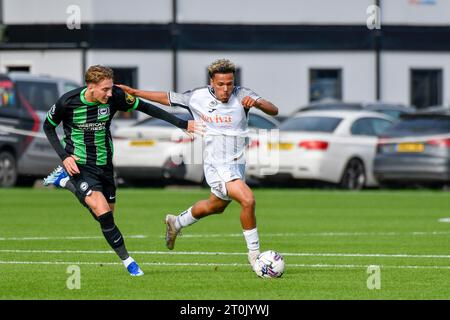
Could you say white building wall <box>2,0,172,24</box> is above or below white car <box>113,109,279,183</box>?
above

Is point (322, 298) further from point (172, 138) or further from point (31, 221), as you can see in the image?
point (172, 138)

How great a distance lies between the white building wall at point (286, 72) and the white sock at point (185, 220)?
31655 mm

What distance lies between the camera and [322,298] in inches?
480

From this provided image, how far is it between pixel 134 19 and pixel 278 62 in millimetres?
4803

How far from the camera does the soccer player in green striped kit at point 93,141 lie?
553 inches

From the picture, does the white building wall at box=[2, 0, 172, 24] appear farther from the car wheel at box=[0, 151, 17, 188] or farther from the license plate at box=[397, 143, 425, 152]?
the license plate at box=[397, 143, 425, 152]

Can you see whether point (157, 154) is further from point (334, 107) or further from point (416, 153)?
point (334, 107)

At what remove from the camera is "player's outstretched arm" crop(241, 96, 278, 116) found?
14.4 m

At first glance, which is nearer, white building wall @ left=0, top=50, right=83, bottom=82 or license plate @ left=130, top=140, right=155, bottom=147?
license plate @ left=130, top=140, right=155, bottom=147

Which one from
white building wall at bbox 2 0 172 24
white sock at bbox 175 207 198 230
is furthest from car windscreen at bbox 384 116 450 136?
white sock at bbox 175 207 198 230

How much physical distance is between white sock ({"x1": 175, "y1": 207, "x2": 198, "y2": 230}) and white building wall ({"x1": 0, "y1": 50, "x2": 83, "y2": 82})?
3066 centimetres

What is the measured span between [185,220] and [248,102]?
1807mm
